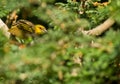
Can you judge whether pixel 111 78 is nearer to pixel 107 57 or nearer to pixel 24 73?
pixel 107 57

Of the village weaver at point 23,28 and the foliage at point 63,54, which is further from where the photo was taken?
the village weaver at point 23,28

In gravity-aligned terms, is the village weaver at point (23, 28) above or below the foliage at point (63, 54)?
below

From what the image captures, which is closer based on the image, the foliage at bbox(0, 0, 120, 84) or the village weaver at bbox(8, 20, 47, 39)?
the foliage at bbox(0, 0, 120, 84)

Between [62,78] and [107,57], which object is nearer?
[107,57]

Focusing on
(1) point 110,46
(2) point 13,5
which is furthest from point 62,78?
(2) point 13,5

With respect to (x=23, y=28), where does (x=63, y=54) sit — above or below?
above

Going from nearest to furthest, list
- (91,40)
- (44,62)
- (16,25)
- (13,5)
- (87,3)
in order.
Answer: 1. (44,62)
2. (91,40)
3. (13,5)
4. (16,25)
5. (87,3)

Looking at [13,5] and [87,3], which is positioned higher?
[13,5]

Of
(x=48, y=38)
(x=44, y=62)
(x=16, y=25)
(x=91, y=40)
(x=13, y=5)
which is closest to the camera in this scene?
(x=44, y=62)

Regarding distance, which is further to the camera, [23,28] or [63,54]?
[23,28]

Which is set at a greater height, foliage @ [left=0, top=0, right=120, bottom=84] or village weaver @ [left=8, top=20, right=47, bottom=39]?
foliage @ [left=0, top=0, right=120, bottom=84]

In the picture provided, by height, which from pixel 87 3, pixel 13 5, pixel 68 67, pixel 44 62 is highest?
pixel 13 5

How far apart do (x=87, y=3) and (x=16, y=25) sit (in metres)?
1.95

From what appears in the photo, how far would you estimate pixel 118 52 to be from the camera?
8.96 ft
